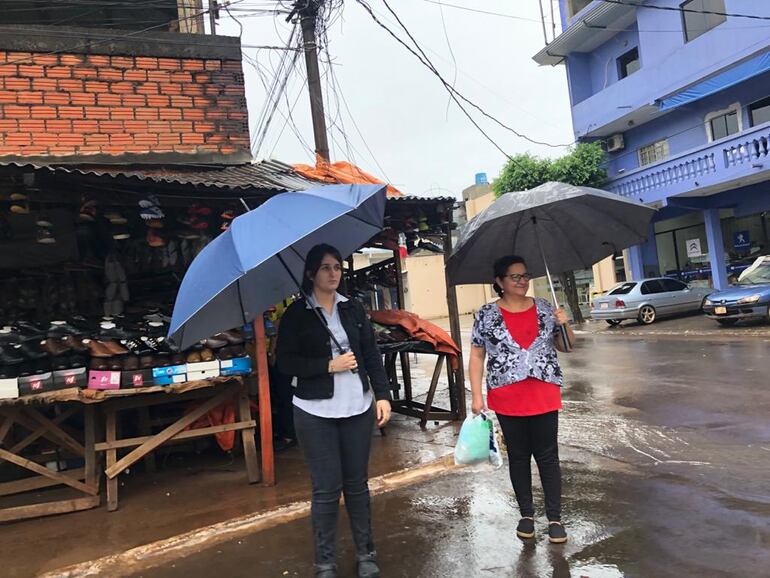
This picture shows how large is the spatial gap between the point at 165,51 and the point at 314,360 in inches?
222

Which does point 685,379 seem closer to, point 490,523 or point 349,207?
point 490,523

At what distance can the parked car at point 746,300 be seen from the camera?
13594mm

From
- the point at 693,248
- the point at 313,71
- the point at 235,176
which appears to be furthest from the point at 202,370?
the point at 693,248

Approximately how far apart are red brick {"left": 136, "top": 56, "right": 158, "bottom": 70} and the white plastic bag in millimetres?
5994

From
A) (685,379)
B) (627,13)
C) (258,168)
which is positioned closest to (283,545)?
(258,168)

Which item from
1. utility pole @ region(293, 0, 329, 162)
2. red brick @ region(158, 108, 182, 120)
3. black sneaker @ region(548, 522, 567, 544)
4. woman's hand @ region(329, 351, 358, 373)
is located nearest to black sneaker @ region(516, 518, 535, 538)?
black sneaker @ region(548, 522, 567, 544)

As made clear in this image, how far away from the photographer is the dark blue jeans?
3.09 m

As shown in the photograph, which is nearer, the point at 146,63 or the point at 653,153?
the point at 146,63

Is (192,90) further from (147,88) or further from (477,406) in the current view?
(477,406)

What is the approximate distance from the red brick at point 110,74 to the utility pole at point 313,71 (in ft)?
12.5

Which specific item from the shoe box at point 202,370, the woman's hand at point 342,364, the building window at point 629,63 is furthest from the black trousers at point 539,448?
the building window at point 629,63

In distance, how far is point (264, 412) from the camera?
197 inches

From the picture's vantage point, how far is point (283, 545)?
377cm

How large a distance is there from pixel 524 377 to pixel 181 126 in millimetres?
5628
